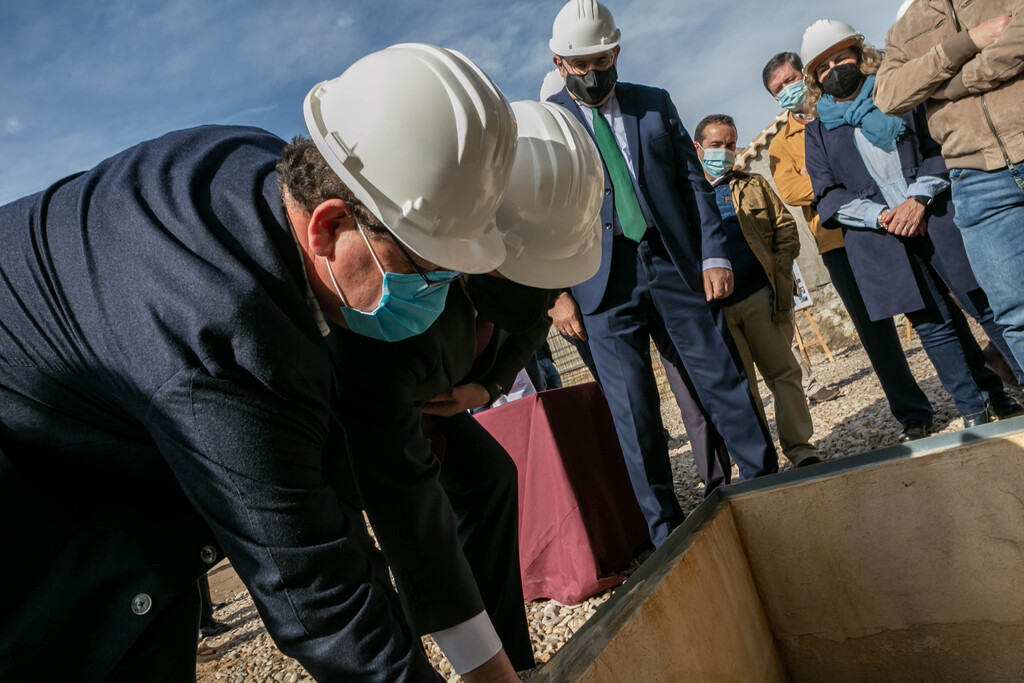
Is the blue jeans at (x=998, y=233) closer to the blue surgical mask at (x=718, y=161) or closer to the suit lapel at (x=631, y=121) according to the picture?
the suit lapel at (x=631, y=121)

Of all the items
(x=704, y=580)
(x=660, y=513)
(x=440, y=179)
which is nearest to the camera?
(x=440, y=179)

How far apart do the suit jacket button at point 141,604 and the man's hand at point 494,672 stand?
635 millimetres

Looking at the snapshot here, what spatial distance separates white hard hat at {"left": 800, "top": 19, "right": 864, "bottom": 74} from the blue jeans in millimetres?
1183

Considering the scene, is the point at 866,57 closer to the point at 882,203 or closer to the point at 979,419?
the point at 882,203

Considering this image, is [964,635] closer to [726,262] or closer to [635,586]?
[635,586]

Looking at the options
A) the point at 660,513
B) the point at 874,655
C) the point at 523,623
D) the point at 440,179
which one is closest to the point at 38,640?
the point at 440,179

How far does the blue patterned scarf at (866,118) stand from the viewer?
348cm

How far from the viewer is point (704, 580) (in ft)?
5.36

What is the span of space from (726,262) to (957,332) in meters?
1.43

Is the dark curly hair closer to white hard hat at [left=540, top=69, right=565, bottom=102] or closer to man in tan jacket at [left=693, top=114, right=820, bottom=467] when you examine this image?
man in tan jacket at [left=693, top=114, right=820, bottom=467]

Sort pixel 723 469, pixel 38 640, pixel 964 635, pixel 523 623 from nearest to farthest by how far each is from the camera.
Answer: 1. pixel 38 640
2. pixel 964 635
3. pixel 523 623
4. pixel 723 469

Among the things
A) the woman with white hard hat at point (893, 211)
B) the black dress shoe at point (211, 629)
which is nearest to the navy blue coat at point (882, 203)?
the woman with white hard hat at point (893, 211)

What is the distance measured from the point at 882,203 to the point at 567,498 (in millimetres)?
2073

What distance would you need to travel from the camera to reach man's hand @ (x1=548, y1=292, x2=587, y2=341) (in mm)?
3379
